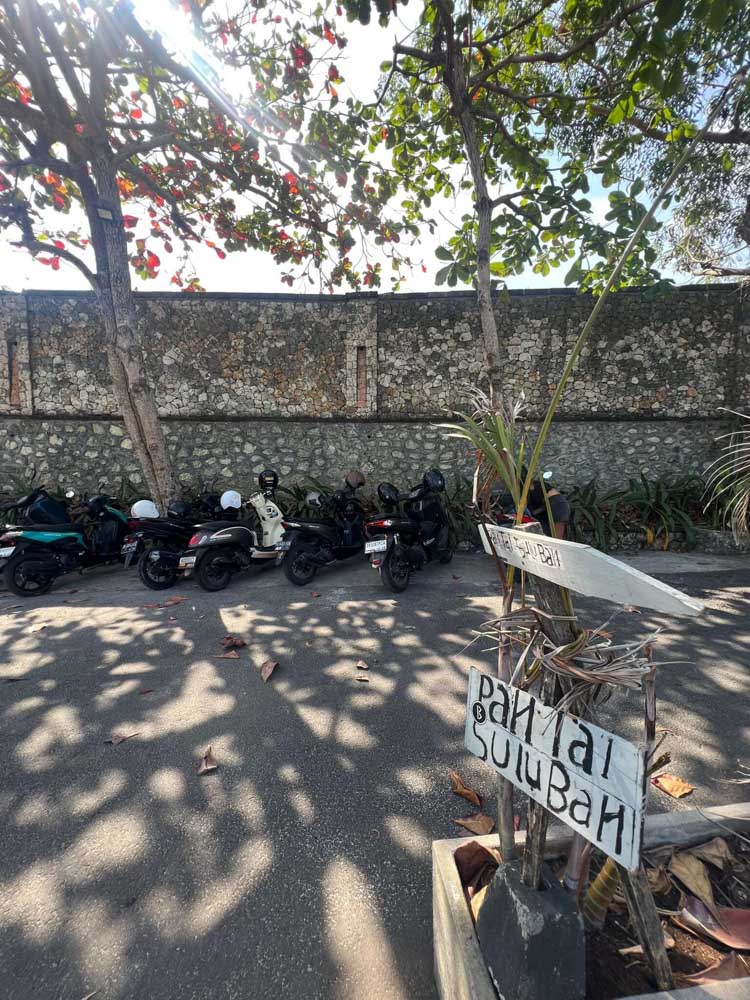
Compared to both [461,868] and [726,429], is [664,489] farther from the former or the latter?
[461,868]

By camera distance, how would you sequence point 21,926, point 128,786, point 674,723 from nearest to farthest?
point 21,926
point 128,786
point 674,723

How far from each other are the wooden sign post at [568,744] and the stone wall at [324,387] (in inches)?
263

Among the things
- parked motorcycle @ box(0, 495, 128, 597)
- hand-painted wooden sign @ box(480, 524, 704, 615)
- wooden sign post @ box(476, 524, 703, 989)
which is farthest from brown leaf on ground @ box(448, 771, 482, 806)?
parked motorcycle @ box(0, 495, 128, 597)

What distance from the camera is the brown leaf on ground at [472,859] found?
135 centimetres

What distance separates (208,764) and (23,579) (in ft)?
13.5

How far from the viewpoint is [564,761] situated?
1031mm

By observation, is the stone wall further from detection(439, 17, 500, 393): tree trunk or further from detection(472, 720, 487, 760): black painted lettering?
detection(472, 720, 487, 760): black painted lettering

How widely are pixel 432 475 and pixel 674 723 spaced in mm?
3381

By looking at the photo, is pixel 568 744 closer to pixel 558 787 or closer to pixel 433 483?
pixel 558 787

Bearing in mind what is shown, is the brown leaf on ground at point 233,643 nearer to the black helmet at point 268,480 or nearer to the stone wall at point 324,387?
the black helmet at point 268,480

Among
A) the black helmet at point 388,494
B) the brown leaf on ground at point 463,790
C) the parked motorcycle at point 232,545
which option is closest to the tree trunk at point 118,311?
the parked motorcycle at point 232,545

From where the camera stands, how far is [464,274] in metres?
5.82

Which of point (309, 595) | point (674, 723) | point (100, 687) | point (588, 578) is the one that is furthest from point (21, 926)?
point (309, 595)

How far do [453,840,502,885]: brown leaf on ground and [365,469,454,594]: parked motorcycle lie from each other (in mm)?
3434
